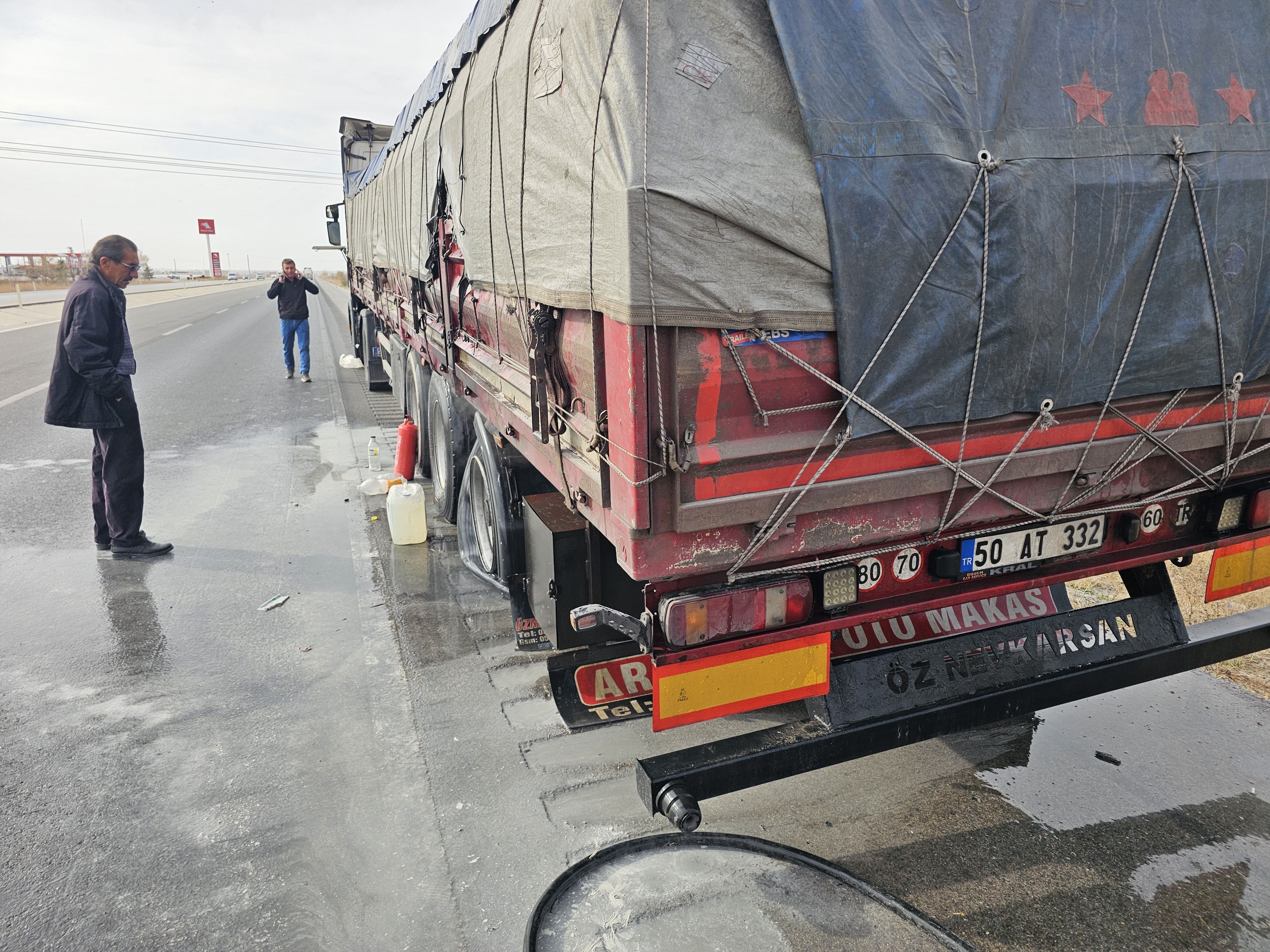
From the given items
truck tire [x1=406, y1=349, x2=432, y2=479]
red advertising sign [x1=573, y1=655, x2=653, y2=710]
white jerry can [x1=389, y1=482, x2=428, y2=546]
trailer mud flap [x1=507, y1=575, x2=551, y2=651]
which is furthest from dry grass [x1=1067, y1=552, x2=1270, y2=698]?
truck tire [x1=406, y1=349, x2=432, y2=479]

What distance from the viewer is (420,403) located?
7.00 metres

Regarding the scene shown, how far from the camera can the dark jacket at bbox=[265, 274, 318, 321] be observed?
42.3 ft

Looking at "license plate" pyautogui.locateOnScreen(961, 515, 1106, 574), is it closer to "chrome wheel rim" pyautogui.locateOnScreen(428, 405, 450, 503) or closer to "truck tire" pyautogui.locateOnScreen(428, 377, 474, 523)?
"truck tire" pyautogui.locateOnScreen(428, 377, 474, 523)

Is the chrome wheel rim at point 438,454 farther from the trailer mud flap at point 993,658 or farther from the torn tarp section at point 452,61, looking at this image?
the trailer mud flap at point 993,658

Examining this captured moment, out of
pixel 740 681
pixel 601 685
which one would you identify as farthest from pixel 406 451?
pixel 740 681

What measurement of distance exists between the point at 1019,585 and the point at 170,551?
5460mm

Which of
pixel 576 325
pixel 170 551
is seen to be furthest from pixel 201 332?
pixel 576 325

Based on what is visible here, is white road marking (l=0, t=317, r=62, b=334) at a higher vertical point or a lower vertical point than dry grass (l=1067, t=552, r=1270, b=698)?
higher

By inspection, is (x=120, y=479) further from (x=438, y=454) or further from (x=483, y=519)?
(x=483, y=519)

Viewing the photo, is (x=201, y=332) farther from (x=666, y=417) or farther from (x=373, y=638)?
(x=666, y=417)

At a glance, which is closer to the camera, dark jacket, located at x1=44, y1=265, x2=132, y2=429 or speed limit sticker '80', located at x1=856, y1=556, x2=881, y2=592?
speed limit sticker '80', located at x1=856, y1=556, x2=881, y2=592

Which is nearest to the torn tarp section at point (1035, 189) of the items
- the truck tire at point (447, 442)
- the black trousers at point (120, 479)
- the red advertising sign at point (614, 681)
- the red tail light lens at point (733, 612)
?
the red tail light lens at point (733, 612)

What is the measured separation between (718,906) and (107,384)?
16.3 ft

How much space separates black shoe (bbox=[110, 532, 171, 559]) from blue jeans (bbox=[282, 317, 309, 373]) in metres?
8.08
